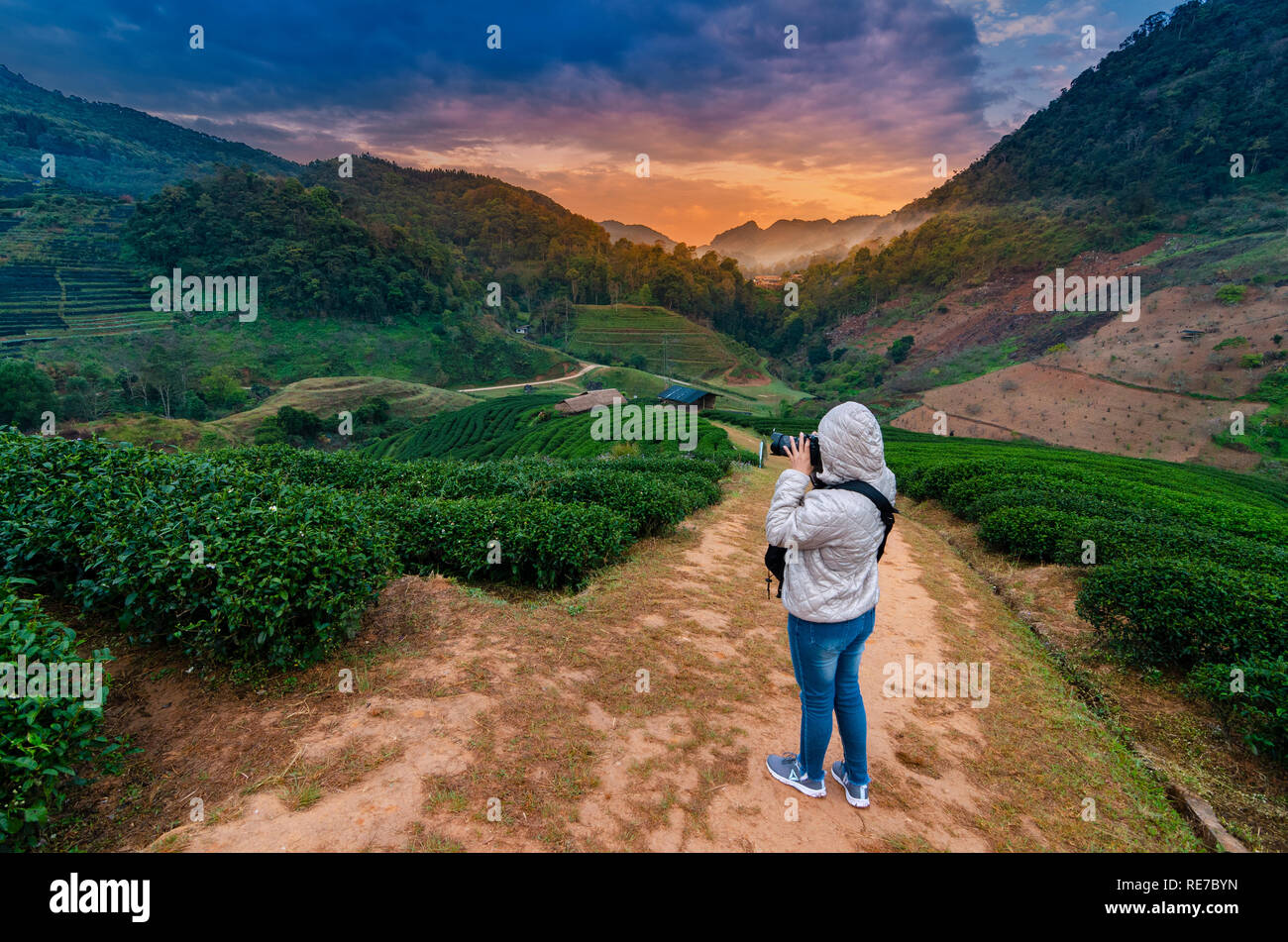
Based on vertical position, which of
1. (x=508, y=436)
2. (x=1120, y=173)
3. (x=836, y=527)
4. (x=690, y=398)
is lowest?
(x=836, y=527)

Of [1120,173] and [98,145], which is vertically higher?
[98,145]

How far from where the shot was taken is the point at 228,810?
252 centimetres

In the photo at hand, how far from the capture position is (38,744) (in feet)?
7.03

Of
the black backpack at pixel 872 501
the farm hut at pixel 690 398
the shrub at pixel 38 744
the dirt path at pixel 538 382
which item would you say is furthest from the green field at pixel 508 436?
the shrub at pixel 38 744

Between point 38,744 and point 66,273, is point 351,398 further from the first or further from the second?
point 38,744

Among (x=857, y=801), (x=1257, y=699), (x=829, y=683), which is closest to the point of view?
(x=829, y=683)

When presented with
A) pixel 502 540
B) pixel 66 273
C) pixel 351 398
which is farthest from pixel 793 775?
pixel 66 273

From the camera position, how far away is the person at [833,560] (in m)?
2.61

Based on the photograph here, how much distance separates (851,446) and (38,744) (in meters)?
3.63

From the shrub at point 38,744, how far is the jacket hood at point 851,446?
353 cm

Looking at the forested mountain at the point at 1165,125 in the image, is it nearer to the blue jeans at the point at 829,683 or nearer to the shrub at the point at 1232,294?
the shrub at the point at 1232,294

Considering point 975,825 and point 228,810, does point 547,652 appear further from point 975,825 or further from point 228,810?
point 975,825

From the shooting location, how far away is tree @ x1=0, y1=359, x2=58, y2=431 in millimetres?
33984

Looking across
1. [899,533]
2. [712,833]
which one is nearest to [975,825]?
[712,833]
